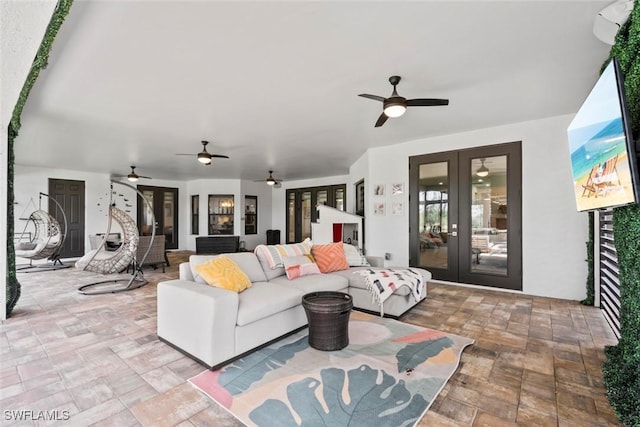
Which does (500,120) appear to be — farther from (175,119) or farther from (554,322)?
(175,119)

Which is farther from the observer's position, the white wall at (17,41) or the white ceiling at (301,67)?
the white ceiling at (301,67)

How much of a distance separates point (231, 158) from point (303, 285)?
15.9 ft

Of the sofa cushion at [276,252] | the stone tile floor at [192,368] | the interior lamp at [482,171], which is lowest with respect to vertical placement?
the stone tile floor at [192,368]

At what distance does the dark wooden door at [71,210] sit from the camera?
8.27m

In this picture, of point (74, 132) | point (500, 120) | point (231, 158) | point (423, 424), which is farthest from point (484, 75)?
point (74, 132)

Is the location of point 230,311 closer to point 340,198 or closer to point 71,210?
point 340,198

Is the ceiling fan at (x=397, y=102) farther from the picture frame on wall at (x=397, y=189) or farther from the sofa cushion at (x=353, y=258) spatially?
the picture frame on wall at (x=397, y=189)

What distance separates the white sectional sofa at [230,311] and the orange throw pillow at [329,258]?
0.53 m

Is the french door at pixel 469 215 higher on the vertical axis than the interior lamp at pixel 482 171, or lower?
lower

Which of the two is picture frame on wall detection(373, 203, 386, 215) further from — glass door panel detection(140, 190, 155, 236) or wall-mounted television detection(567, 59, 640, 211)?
glass door panel detection(140, 190, 155, 236)

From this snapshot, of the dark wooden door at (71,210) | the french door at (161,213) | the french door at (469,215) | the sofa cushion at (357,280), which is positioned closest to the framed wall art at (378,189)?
the french door at (469,215)

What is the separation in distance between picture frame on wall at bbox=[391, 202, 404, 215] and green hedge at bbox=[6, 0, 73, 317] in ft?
17.0

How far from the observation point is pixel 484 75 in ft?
10.1

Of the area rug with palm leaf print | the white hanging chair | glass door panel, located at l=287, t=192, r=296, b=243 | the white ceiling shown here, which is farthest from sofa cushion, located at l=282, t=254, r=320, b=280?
glass door panel, located at l=287, t=192, r=296, b=243
